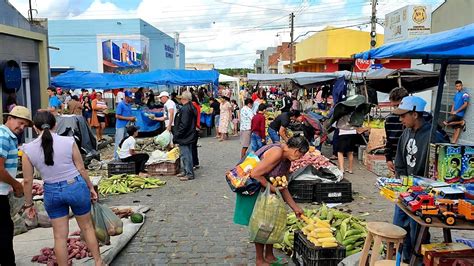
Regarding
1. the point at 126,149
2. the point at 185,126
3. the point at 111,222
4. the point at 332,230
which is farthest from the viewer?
the point at 126,149

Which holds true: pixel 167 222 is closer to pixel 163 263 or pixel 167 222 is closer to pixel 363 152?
pixel 163 263

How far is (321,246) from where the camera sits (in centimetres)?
482

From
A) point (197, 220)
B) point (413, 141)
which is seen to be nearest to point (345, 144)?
point (197, 220)

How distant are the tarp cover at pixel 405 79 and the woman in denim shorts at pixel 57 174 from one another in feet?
31.7

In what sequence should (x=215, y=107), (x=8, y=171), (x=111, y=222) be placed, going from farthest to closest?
(x=215, y=107) < (x=111, y=222) < (x=8, y=171)

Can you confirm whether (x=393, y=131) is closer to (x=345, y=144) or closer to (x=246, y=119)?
(x=345, y=144)

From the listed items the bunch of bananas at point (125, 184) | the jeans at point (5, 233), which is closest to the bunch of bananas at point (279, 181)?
the jeans at point (5, 233)

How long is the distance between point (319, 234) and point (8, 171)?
3363 mm

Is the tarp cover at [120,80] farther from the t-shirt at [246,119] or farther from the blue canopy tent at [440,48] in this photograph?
the blue canopy tent at [440,48]

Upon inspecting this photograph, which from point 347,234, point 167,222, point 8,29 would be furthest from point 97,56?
point 347,234

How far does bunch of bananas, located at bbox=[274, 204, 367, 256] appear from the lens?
508cm

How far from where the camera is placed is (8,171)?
4.50 meters

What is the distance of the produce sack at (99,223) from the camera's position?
5410mm

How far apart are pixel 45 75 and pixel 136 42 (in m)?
24.3
